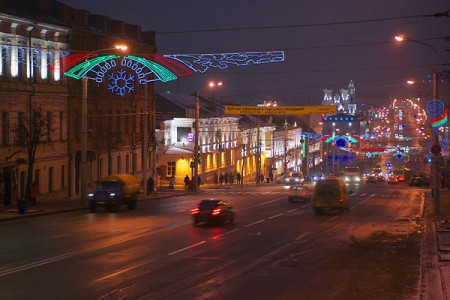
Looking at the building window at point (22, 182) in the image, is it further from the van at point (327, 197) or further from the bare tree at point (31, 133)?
the van at point (327, 197)

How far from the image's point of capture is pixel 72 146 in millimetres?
56031

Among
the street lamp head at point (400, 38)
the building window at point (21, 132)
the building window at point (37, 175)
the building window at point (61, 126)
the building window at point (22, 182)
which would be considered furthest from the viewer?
the building window at point (61, 126)

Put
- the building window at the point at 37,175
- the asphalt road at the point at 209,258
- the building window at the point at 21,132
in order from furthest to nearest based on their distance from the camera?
the building window at the point at 37,175 < the building window at the point at 21,132 < the asphalt road at the point at 209,258

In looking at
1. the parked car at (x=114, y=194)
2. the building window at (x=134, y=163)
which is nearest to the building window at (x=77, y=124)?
the parked car at (x=114, y=194)

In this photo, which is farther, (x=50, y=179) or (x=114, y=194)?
(x=50, y=179)

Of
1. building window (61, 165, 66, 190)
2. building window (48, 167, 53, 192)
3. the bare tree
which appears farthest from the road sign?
the bare tree

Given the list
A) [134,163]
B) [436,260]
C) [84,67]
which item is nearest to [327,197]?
[84,67]

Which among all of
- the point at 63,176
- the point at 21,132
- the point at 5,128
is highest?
the point at 5,128

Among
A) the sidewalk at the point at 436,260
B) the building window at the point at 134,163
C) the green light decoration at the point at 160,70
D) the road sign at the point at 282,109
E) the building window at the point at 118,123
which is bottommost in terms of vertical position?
the sidewalk at the point at 436,260

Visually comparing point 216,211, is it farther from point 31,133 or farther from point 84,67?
point 84,67

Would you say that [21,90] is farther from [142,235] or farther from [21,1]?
[142,235]

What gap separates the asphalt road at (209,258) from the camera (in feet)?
54.0

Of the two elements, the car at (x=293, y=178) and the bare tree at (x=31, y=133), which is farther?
the car at (x=293, y=178)

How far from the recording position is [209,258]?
2180 cm
